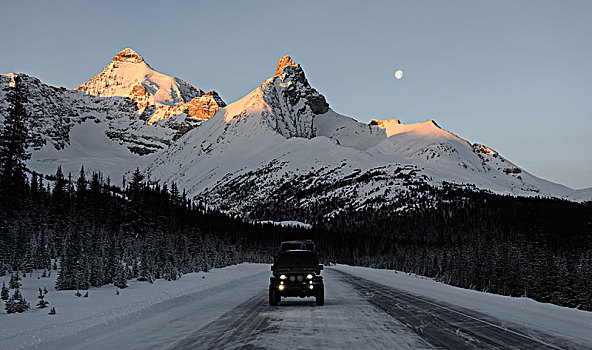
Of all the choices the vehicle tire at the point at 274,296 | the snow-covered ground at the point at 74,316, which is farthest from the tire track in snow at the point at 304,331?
the snow-covered ground at the point at 74,316

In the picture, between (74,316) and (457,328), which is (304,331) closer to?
(457,328)

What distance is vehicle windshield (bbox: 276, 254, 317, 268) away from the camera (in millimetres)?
19656

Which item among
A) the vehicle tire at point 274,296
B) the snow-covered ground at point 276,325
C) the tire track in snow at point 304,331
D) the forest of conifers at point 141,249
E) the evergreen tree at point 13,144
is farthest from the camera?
the evergreen tree at point 13,144

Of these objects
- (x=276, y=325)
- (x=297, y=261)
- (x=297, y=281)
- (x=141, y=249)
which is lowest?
(x=276, y=325)

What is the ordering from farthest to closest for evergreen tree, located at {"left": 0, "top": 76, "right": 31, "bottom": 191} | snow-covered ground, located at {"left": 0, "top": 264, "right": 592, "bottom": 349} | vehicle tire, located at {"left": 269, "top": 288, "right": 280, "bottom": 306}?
evergreen tree, located at {"left": 0, "top": 76, "right": 31, "bottom": 191}, vehicle tire, located at {"left": 269, "top": 288, "right": 280, "bottom": 306}, snow-covered ground, located at {"left": 0, "top": 264, "right": 592, "bottom": 349}

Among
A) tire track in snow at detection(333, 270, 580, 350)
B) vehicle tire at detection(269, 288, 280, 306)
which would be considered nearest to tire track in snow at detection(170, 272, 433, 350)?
tire track in snow at detection(333, 270, 580, 350)

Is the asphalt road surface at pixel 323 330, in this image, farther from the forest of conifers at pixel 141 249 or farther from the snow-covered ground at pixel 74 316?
the forest of conifers at pixel 141 249

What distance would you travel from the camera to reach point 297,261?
19.8 meters

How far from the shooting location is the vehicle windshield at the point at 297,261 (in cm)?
1966

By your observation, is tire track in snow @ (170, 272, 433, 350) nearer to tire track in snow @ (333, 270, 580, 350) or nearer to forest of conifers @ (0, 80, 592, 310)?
tire track in snow @ (333, 270, 580, 350)

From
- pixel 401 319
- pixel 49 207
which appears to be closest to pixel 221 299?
pixel 401 319

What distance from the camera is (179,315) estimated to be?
16.0 meters

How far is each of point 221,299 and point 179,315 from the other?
19.7 feet

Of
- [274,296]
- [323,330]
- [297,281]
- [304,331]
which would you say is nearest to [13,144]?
[274,296]
